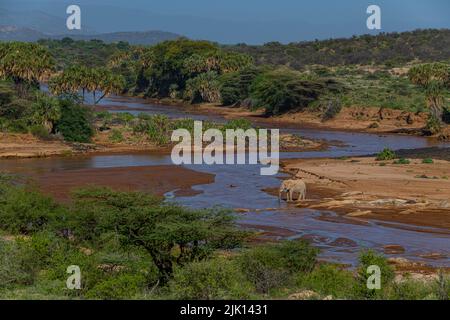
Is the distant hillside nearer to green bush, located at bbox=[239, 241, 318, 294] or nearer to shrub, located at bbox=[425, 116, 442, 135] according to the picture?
shrub, located at bbox=[425, 116, 442, 135]

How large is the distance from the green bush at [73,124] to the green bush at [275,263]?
3670cm

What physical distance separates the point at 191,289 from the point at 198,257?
376 cm

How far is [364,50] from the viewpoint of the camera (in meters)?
140

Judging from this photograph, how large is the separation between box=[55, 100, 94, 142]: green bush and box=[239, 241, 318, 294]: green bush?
36.7 meters

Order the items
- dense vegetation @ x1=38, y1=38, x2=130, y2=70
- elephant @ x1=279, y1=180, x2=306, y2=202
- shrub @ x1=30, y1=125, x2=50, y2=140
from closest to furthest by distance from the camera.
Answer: elephant @ x1=279, y1=180, x2=306, y2=202
shrub @ x1=30, y1=125, x2=50, y2=140
dense vegetation @ x1=38, y1=38, x2=130, y2=70

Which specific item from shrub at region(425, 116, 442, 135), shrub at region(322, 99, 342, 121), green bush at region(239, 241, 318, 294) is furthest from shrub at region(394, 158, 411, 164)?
shrub at region(322, 99, 342, 121)

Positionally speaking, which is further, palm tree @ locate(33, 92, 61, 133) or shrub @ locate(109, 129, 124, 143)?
shrub @ locate(109, 129, 124, 143)

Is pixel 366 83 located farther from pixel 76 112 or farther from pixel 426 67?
pixel 76 112

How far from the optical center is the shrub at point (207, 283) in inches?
618

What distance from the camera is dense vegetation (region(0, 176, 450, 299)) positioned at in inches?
648

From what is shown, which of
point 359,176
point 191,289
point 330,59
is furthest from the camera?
point 330,59

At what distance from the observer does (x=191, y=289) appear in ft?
52.3

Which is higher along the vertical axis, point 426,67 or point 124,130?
point 426,67
